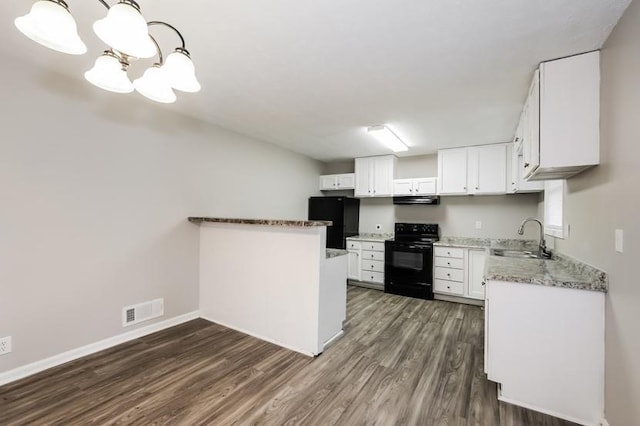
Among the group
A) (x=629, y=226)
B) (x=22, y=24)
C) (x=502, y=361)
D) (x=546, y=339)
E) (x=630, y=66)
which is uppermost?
(x=630, y=66)

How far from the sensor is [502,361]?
1977 mm

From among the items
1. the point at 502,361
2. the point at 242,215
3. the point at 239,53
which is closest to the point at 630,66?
the point at 502,361

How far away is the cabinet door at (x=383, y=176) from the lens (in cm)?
491

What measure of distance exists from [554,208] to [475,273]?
146 centimetres

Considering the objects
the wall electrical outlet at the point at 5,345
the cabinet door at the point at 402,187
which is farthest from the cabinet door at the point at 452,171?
the wall electrical outlet at the point at 5,345

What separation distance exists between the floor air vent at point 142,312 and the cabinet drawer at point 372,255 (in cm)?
318

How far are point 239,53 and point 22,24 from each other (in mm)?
1189

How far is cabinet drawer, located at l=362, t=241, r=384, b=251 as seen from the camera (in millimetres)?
4848

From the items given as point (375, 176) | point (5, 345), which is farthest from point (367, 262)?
point (5, 345)

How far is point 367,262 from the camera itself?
16.2 ft

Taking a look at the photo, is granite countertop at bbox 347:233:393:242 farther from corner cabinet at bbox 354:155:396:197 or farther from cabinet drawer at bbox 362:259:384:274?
corner cabinet at bbox 354:155:396:197

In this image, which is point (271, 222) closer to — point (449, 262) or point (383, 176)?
point (383, 176)

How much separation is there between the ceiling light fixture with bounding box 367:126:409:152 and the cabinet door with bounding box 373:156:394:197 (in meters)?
0.38

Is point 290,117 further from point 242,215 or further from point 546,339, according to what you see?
point 546,339
